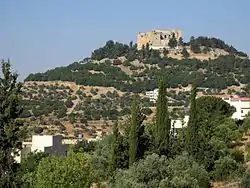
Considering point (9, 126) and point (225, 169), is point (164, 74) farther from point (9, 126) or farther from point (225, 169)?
point (9, 126)

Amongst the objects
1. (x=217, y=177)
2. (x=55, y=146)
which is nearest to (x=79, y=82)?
(x=55, y=146)

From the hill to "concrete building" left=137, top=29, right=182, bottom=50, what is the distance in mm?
4533

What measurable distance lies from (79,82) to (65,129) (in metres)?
24.0

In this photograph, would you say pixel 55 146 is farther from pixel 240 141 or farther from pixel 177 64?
pixel 177 64

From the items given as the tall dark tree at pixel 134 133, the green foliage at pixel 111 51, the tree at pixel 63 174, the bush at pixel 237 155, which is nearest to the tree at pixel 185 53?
the green foliage at pixel 111 51

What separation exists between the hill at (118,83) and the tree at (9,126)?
45920mm

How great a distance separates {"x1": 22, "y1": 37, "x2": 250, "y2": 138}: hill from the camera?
244 feet

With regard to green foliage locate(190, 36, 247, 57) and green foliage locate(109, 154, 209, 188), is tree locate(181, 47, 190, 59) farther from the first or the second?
green foliage locate(109, 154, 209, 188)

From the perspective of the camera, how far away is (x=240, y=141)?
39312mm

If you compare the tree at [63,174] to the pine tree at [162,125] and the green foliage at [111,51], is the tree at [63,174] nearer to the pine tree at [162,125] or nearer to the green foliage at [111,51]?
the pine tree at [162,125]

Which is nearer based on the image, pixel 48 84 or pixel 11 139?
pixel 11 139

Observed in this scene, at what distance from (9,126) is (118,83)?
7471 centimetres

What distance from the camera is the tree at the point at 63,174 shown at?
22328 mm

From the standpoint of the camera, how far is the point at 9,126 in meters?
17.4
